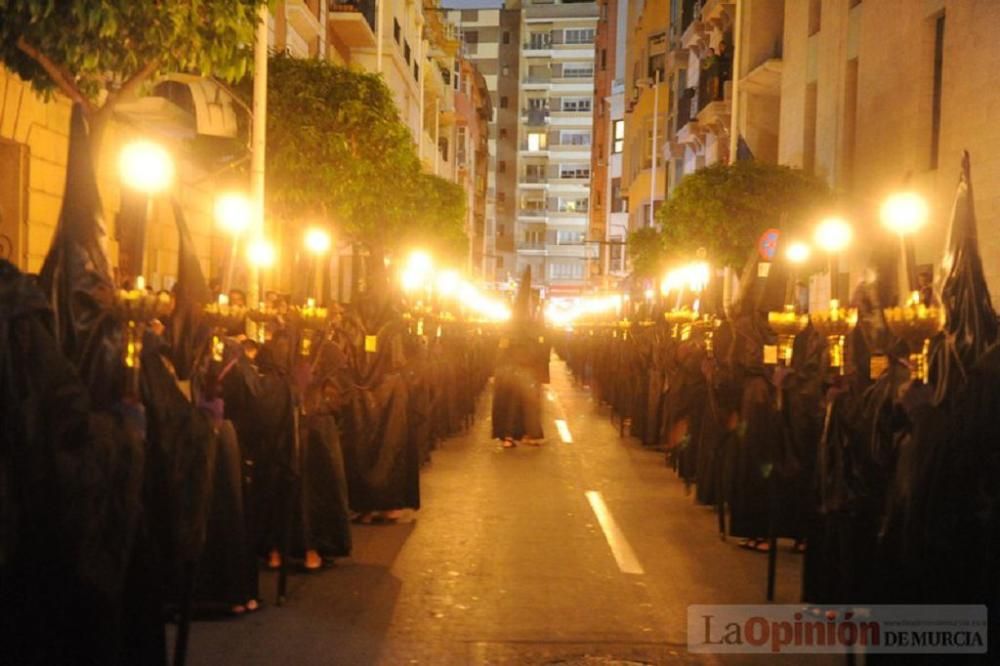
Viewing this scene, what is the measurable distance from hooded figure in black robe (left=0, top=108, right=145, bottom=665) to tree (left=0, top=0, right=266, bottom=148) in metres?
4.10

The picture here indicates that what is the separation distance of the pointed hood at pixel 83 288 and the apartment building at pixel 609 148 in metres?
82.1

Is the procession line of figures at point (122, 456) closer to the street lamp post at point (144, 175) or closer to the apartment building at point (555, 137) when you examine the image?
the street lamp post at point (144, 175)

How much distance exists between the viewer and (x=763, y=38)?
125 ft

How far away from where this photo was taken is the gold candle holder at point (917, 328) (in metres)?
7.29

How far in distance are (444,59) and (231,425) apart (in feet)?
216

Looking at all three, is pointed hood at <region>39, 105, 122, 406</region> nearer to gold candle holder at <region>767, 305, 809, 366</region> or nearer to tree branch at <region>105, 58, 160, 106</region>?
tree branch at <region>105, 58, 160, 106</region>

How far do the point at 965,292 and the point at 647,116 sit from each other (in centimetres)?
6590

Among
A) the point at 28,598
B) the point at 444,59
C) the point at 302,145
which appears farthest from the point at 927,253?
the point at 444,59

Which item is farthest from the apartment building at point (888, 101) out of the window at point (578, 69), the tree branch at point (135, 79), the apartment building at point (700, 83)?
the window at point (578, 69)

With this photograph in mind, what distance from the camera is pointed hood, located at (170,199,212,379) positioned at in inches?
290

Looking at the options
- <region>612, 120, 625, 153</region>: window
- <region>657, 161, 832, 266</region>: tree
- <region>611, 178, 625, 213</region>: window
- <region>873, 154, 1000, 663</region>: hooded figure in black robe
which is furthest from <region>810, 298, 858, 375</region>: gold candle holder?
<region>611, 178, 625, 213</region>: window

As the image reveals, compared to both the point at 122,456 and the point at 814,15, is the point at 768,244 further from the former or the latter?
the point at 122,456

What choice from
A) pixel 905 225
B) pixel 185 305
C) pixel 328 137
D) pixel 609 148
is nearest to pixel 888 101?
pixel 328 137

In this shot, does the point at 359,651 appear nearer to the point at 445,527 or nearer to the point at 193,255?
the point at 193,255
